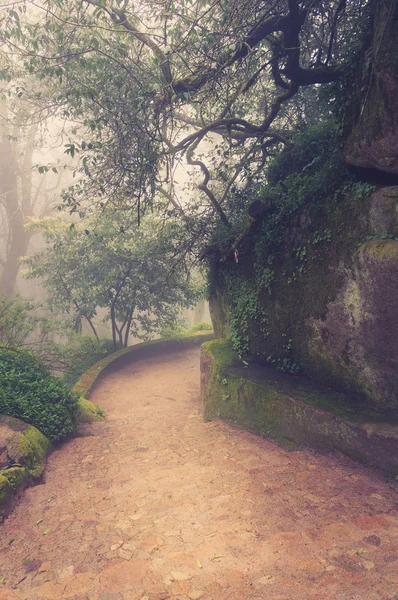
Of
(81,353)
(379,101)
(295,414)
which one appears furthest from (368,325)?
(81,353)

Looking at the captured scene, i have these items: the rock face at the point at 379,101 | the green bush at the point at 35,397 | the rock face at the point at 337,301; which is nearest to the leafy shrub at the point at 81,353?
the green bush at the point at 35,397

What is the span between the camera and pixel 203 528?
341cm

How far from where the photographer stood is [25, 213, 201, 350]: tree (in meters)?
12.8

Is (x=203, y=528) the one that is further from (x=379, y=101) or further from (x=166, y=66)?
(x=166, y=66)

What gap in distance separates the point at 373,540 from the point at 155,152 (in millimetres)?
6306

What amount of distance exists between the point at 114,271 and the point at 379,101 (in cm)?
1022

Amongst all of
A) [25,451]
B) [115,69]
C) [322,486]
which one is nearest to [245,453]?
[322,486]

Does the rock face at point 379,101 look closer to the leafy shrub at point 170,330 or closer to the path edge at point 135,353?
the path edge at point 135,353

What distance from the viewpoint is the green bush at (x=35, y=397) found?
5707 mm

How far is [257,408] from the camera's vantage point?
19.6ft

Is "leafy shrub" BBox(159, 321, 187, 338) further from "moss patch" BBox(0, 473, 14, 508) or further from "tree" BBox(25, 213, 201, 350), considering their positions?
"moss patch" BBox(0, 473, 14, 508)

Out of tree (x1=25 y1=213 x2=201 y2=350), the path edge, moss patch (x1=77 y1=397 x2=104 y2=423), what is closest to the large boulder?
Result: moss patch (x1=77 y1=397 x2=104 y2=423)

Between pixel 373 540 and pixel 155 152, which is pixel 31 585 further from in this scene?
pixel 155 152

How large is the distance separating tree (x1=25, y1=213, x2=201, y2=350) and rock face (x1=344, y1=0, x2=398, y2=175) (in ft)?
25.9
